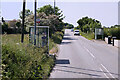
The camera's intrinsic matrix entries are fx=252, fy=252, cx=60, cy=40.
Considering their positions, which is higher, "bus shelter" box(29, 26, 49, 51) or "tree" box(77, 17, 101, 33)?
"tree" box(77, 17, 101, 33)

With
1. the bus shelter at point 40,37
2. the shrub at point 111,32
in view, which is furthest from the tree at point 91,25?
the bus shelter at point 40,37

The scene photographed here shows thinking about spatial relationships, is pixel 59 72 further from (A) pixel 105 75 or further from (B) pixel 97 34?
(B) pixel 97 34

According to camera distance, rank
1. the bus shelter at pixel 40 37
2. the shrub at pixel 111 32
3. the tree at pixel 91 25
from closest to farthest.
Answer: the bus shelter at pixel 40 37 → the shrub at pixel 111 32 → the tree at pixel 91 25

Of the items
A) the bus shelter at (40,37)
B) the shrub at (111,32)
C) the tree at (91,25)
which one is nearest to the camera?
the bus shelter at (40,37)

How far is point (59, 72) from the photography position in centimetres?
1341

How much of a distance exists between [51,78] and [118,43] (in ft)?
71.3

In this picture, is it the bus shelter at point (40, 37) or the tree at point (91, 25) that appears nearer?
the bus shelter at point (40, 37)

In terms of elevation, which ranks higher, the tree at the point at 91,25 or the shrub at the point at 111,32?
the tree at the point at 91,25

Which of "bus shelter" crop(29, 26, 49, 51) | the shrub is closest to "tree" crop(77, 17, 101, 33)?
the shrub

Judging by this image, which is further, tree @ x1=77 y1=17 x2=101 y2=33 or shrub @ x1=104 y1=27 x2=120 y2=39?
tree @ x1=77 y1=17 x2=101 y2=33

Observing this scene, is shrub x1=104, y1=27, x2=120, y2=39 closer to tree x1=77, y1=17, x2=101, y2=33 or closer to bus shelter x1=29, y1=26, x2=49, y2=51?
tree x1=77, y1=17, x2=101, y2=33

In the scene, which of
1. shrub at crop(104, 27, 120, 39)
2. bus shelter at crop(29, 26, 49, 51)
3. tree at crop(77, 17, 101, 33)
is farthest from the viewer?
tree at crop(77, 17, 101, 33)

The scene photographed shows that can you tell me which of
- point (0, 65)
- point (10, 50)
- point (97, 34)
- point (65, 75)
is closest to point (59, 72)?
point (65, 75)

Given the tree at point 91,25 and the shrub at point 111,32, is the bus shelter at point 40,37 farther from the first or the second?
the tree at point 91,25
